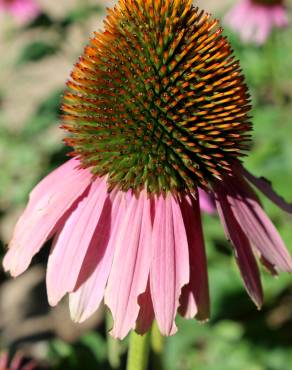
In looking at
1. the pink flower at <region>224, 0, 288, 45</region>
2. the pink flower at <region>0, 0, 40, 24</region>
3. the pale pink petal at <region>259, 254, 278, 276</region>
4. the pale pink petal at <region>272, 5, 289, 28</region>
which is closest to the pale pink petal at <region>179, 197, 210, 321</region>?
the pale pink petal at <region>259, 254, 278, 276</region>

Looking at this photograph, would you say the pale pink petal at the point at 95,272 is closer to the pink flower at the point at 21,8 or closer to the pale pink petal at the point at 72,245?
the pale pink petal at the point at 72,245

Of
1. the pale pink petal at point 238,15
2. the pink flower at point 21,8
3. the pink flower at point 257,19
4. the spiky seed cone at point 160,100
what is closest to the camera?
the spiky seed cone at point 160,100

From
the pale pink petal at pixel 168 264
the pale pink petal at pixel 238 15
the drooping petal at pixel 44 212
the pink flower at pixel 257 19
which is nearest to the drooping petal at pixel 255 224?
the pale pink petal at pixel 168 264

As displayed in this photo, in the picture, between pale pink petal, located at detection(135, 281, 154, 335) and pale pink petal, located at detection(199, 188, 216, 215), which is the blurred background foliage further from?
pale pink petal, located at detection(135, 281, 154, 335)

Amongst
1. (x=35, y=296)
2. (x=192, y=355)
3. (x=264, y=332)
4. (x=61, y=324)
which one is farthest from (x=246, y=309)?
(x=35, y=296)

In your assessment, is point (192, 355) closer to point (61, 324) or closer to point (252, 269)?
point (61, 324)

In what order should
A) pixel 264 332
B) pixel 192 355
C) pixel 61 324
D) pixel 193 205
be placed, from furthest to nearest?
pixel 61 324 → pixel 192 355 → pixel 264 332 → pixel 193 205

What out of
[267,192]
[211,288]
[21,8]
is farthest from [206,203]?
[21,8]

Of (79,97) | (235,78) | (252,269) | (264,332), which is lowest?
(264,332)
